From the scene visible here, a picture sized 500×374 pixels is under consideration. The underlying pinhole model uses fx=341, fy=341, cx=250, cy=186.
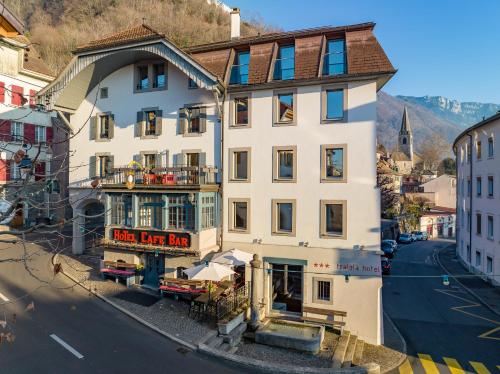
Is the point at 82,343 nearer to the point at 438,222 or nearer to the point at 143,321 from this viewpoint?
the point at 143,321

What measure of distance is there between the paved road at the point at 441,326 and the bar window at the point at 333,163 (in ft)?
24.0

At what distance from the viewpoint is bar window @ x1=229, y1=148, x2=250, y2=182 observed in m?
18.9

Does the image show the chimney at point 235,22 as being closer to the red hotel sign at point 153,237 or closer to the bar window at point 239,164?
the bar window at point 239,164

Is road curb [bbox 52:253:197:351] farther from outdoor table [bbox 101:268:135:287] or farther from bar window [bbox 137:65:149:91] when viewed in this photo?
bar window [bbox 137:65:149:91]

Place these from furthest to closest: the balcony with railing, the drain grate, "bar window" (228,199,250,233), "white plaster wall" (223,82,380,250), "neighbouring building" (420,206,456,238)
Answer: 1. "neighbouring building" (420,206,456,238)
2. "bar window" (228,199,250,233)
3. the balcony with railing
4. "white plaster wall" (223,82,380,250)
5. the drain grate

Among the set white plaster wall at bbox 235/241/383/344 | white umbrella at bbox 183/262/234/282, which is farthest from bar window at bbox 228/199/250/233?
white umbrella at bbox 183/262/234/282

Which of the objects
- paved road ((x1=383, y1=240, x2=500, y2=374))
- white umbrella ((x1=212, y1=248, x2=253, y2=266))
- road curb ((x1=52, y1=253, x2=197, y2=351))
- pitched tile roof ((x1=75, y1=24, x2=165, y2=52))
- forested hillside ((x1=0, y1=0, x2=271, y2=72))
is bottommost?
paved road ((x1=383, y1=240, x2=500, y2=374))

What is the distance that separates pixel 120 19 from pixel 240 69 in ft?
252

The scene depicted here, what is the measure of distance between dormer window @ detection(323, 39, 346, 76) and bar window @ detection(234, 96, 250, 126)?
4.50 meters

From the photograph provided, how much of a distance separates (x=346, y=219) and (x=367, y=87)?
6561 millimetres

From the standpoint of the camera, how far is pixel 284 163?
18.2 m

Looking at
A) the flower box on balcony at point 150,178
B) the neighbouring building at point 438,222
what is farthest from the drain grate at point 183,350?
the neighbouring building at point 438,222

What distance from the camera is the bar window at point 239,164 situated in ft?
61.9

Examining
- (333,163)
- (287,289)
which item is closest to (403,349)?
(287,289)
